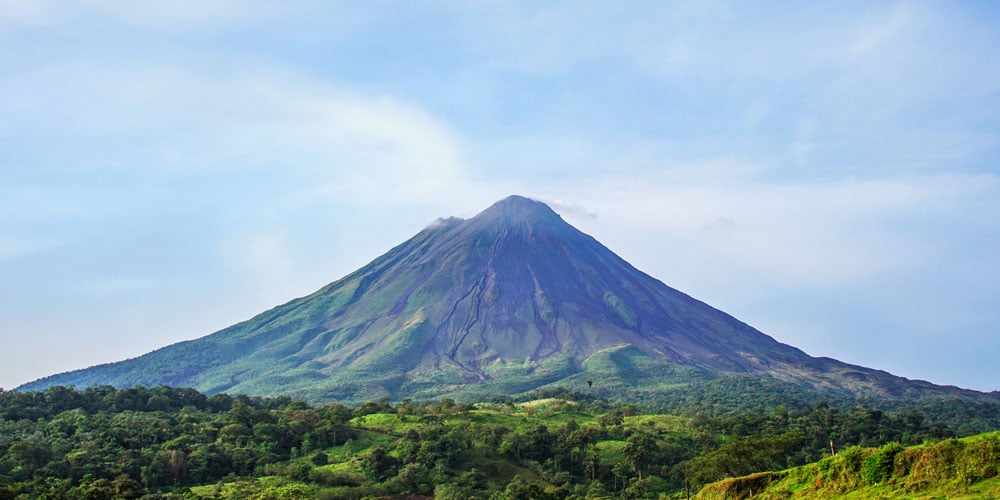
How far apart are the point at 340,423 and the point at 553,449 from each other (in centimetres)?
1406

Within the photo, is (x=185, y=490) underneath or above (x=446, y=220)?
underneath

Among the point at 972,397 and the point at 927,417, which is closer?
the point at 927,417

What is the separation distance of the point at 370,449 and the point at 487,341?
274ft

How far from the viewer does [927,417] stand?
88.6 m

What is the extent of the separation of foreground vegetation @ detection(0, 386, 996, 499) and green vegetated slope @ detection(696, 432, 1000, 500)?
1623 centimetres

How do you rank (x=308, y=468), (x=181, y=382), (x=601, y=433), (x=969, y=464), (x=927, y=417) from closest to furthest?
1. (x=969, y=464)
2. (x=308, y=468)
3. (x=601, y=433)
4. (x=927, y=417)
5. (x=181, y=382)

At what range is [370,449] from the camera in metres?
46.3

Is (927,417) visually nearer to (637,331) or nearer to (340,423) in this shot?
(637,331)

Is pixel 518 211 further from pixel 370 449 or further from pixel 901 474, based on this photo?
pixel 901 474

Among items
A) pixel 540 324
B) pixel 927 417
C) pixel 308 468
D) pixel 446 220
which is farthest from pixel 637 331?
pixel 308 468

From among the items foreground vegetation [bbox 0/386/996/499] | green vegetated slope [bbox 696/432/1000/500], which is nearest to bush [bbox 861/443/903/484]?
green vegetated slope [bbox 696/432/1000/500]

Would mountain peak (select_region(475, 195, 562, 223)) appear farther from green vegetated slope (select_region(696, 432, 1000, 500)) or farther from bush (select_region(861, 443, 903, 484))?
bush (select_region(861, 443, 903, 484))

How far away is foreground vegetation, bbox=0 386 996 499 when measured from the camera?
38250 mm

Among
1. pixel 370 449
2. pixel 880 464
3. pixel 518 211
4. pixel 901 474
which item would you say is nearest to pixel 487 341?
pixel 518 211
